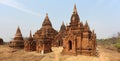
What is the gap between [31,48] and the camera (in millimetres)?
44094

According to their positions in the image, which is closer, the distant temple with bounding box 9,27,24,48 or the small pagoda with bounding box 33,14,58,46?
the small pagoda with bounding box 33,14,58,46

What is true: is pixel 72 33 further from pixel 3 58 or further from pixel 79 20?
pixel 3 58

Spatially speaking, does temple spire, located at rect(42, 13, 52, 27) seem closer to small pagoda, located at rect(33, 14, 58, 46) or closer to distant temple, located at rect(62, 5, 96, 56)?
small pagoda, located at rect(33, 14, 58, 46)

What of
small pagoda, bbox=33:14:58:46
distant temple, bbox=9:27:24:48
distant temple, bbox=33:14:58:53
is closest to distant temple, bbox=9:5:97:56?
distant temple, bbox=33:14:58:53

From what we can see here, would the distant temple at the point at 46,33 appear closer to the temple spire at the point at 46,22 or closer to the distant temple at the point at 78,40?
the temple spire at the point at 46,22

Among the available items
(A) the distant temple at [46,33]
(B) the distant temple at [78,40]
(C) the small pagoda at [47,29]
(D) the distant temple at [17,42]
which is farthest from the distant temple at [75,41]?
(D) the distant temple at [17,42]

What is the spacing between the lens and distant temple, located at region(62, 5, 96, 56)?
32781 mm

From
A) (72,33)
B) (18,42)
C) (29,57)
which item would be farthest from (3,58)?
(72,33)

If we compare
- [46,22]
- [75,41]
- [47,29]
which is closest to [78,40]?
[75,41]

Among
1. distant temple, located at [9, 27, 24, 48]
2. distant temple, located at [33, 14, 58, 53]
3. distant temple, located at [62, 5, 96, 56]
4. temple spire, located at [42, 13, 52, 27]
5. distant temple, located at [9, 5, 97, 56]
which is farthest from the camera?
distant temple, located at [9, 27, 24, 48]

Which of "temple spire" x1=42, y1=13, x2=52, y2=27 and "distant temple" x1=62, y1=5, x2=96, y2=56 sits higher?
"temple spire" x1=42, y1=13, x2=52, y2=27

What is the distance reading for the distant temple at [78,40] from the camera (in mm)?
32781

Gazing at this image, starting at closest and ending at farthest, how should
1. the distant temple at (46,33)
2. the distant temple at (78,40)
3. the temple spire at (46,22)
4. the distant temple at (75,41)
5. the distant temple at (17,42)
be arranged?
the distant temple at (78,40), the distant temple at (75,41), the distant temple at (46,33), the temple spire at (46,22), the distant temple at (17,42)

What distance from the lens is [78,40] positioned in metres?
33.8
